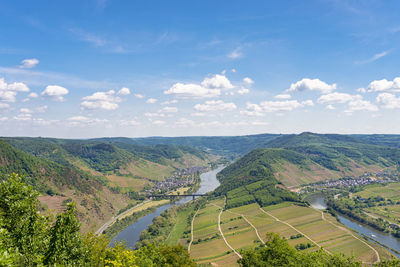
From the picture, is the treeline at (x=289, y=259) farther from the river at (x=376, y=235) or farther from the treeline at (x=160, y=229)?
the river at (x=376, y=235)

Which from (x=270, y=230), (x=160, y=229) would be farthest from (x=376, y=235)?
(x=160, y=229)

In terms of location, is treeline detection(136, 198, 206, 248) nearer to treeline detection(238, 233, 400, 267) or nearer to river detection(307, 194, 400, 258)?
treeline detection(238, 233, 400, 267)

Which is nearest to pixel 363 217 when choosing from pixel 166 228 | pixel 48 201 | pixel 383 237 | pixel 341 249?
pixel 383 237

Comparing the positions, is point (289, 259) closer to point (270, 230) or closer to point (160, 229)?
point (270, 230)

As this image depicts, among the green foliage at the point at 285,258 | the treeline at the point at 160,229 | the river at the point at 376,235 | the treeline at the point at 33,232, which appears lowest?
the river at the point at 376,235

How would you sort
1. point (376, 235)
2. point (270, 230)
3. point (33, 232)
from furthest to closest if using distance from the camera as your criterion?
point (376, 235), point (270, 230), point (33, 232)

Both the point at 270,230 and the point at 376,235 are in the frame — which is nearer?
the point at 270,230

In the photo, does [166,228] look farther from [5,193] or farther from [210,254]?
[5,193]

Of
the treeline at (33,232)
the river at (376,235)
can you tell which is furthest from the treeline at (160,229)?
the river at (376,235)

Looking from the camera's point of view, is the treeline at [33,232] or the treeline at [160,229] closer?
the treeline at [33,232]
